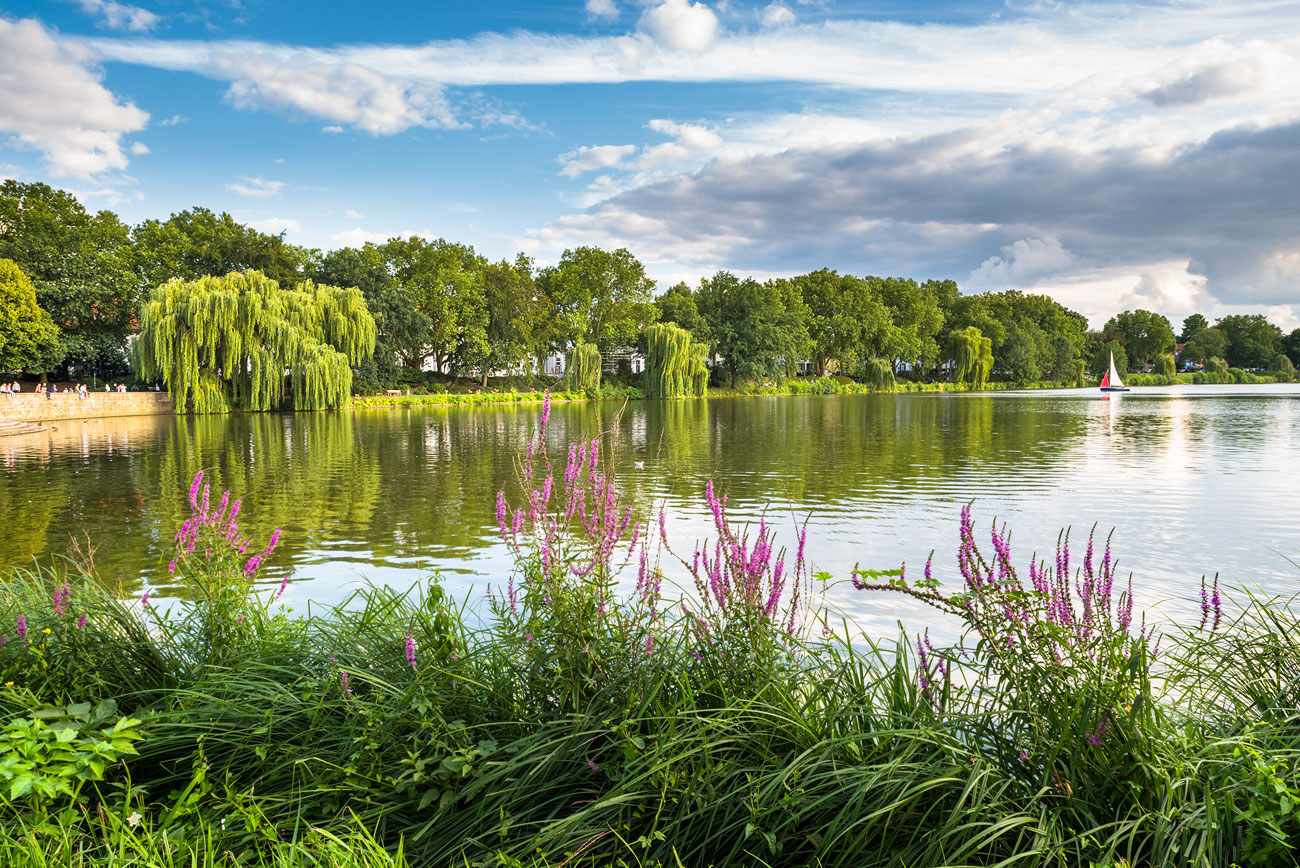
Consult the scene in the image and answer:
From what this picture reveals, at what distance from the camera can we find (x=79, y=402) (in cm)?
3725

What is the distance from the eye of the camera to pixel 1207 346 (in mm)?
119125

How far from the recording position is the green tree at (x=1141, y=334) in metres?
118

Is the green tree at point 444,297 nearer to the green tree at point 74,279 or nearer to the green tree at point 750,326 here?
the green tree at point 74,279

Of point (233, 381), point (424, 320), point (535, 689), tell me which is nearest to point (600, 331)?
point (424, 320)

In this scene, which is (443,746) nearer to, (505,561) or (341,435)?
(505,561)

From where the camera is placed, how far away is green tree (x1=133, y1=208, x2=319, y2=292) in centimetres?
5162

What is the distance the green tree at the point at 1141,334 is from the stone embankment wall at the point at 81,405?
125 meters

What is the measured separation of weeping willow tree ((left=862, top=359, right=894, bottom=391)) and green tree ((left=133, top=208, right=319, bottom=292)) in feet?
178

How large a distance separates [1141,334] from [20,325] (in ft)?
447

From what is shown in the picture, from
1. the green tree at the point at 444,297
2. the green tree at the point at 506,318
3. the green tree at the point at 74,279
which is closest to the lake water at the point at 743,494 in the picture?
the green tree at the point at 74,279

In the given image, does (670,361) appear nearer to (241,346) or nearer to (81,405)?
(241,346)

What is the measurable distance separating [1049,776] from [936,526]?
8.55m

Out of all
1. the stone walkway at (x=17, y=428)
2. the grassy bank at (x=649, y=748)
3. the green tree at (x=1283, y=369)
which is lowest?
the grassy bank at (x=649, y=748)

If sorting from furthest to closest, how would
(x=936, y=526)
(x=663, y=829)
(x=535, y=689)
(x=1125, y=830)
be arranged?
(x=936, y=526), (x=535, y=689), (x=663, y=829), (x=1125, y=830)
